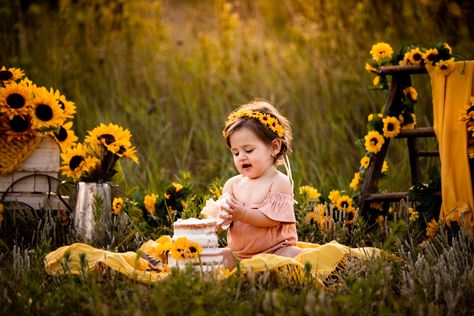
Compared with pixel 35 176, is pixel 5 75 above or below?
above

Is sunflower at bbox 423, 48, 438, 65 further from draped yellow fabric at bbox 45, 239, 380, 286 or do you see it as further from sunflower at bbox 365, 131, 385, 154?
draped yellow fabric at bbox 45, 239, 380, 286

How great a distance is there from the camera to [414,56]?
493 cm

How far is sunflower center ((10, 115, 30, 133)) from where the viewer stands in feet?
15.8

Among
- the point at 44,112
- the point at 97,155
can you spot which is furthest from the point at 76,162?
the point at 44,112

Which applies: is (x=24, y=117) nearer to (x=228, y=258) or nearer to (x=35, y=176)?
(x=35, y=176)

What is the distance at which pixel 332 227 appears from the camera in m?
4.87

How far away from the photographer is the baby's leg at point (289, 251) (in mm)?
4090

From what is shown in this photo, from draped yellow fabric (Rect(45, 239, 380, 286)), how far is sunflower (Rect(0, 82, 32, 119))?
46.5 inches

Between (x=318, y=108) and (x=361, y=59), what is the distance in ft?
2.10

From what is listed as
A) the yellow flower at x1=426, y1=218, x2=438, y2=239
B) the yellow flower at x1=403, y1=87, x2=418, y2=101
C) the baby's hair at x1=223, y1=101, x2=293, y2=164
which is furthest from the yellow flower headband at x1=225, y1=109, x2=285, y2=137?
the yellow flower at x1=403, y1=87, x2=418, y2=101

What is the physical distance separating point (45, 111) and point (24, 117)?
16 cm

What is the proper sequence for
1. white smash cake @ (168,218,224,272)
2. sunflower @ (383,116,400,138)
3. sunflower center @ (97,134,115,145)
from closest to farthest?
white smash cake @ (168,218,224,272) → sunflower center @ (97,134,115,145) → sunflower @ (383,116,400,138)

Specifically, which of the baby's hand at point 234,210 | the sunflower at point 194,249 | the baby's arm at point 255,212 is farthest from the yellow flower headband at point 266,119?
the sunflower at point 194,249

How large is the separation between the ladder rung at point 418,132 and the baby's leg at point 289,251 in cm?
140
